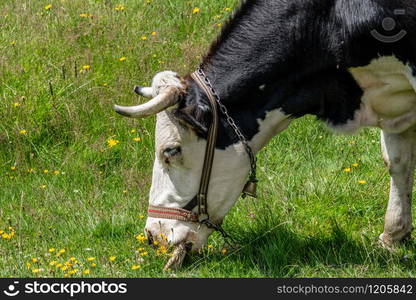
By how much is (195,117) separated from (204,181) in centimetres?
44

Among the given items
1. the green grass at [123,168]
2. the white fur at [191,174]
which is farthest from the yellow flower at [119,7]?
the white fur at [191,174]

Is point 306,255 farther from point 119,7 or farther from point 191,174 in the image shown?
point 119,7

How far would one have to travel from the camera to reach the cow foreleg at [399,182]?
7.58 m

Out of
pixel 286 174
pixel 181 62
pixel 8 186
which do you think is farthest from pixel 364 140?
pixel 8 186

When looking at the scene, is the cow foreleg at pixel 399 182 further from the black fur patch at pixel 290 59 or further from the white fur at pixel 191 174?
the white fur at pixel 191 174

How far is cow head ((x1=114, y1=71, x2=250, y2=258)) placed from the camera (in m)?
6.79

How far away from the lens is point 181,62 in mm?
10312

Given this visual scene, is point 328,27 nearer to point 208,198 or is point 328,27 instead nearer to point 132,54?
point 208,198

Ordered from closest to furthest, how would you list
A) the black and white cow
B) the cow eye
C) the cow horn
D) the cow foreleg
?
the cow horn < the black and white cow < the cow eye < the cow foreleg

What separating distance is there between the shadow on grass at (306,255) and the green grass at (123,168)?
1 cm

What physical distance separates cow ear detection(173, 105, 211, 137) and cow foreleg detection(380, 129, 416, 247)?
153 cm

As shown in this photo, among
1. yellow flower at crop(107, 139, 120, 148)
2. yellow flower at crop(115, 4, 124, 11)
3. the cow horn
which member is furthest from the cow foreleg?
yellow flower at crop(115, 4, 124, 11)

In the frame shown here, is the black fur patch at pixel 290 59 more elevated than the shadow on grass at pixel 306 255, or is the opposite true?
the black fur patch at pixel 290 59

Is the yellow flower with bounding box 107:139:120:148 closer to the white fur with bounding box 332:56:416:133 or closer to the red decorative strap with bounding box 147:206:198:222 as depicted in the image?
the red decorative strap with bounding box 147:206:198:222
